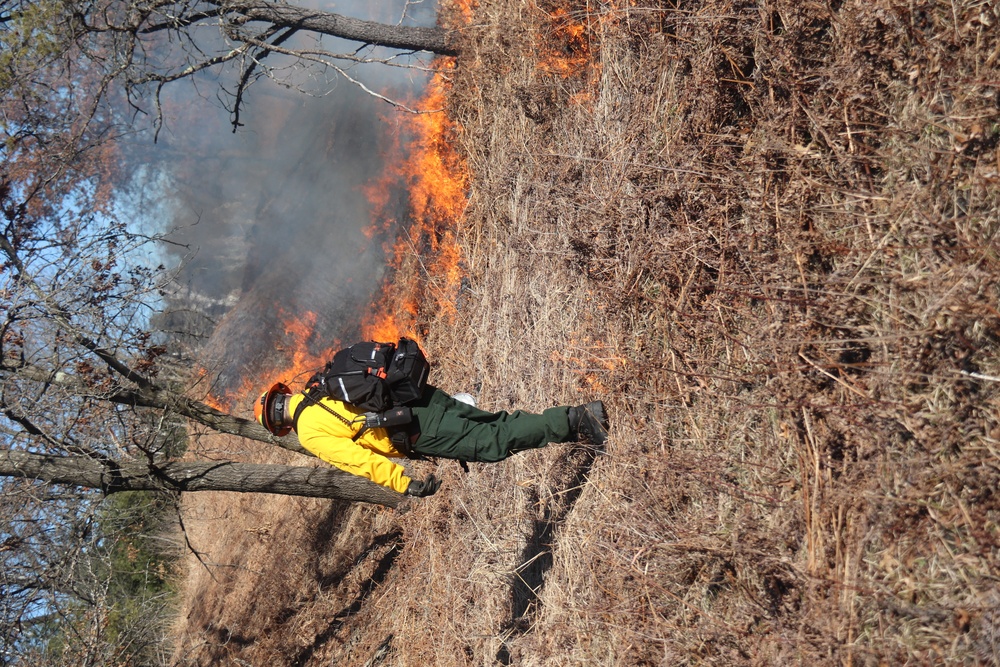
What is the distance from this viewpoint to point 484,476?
7.00 m

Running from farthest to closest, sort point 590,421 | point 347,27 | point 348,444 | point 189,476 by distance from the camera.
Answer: point 347,27 → point 189,476 → point 590,421 → point 348,444

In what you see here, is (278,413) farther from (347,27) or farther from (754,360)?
(347,27)

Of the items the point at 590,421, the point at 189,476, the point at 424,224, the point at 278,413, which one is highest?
the point at 424,224

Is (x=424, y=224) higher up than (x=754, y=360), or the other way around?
(x=424, y=224)

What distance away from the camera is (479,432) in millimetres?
5125

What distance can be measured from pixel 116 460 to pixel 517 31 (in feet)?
21.9

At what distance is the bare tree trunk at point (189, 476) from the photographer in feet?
20.2

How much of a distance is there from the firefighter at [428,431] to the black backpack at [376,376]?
0.41 ft

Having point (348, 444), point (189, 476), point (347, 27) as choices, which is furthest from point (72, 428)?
point (347, 27)

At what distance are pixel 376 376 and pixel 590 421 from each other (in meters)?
1.50

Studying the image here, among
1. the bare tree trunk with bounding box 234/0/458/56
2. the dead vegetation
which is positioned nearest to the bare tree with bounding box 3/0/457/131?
the bare tree trunk with bounding box 234/0/458/56

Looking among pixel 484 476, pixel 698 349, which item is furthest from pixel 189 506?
pixel 698 349

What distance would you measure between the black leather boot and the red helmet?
2035mm

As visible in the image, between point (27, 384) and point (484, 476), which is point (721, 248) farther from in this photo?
point (27, 384)
